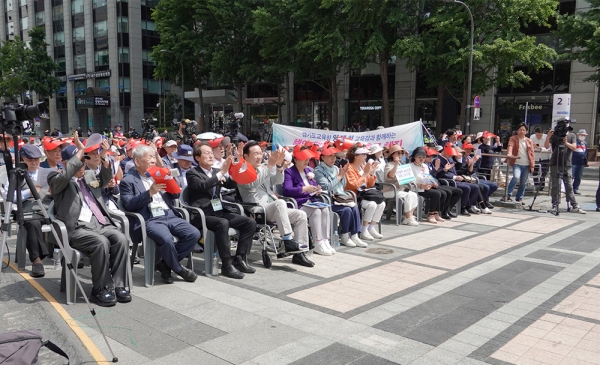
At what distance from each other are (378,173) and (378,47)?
1730 centimetres

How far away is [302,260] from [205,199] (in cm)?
155

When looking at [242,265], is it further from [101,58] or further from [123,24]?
[101,58]

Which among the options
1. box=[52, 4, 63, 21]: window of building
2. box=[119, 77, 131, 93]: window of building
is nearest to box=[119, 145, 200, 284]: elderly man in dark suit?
box=[119, 77, 131, 93]: window of building

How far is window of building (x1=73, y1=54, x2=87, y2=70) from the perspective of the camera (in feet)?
193

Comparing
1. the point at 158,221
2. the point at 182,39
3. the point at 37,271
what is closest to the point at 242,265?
the point at 158,221

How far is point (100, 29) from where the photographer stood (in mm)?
56406

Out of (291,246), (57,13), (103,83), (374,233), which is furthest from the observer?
(57,13)

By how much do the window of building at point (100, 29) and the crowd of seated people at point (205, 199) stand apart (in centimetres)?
5239

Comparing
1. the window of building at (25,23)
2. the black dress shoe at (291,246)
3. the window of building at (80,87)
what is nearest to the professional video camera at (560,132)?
the black dress shoe at (291,246)

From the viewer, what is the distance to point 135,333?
14.4 feet

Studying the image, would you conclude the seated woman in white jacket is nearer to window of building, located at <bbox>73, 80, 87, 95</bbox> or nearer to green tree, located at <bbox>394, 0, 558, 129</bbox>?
green tree, located at <bbox>394, 0, 558, 129</bbox>

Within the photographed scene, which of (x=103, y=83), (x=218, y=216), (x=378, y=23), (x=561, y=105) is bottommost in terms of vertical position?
(x=218, y=216)

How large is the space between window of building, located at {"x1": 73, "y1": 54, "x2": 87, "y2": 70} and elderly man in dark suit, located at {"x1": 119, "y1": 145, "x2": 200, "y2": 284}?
5954 cm

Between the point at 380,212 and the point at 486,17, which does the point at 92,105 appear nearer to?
the point at 486,17
